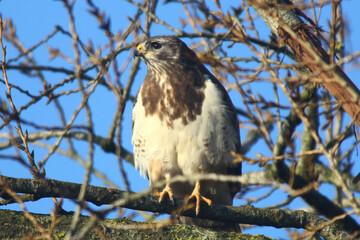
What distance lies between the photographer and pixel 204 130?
16.1 feet

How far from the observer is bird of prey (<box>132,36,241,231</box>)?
493 cm

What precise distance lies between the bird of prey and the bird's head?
0.60 ft

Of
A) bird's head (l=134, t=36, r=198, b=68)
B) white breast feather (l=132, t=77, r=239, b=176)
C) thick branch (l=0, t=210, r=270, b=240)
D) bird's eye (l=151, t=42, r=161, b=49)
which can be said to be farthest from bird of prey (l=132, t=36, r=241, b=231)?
thick branch (l=0, t=210, r=270, b=240)

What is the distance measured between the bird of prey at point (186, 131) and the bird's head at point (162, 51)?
18cm

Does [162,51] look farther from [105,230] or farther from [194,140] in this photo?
[105,230]

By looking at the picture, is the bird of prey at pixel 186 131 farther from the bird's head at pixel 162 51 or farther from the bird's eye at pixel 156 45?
the bird's eye at pixel 156 45

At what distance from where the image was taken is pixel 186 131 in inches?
193

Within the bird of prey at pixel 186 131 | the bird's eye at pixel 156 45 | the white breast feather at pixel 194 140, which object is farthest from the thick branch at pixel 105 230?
the bird's eye at pixel 156 45

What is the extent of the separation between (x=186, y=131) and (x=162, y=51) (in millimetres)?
1419

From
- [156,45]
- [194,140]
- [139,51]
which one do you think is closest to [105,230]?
[194,140]

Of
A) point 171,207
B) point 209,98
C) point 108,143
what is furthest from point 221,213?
point 108,143

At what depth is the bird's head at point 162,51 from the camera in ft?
18.9

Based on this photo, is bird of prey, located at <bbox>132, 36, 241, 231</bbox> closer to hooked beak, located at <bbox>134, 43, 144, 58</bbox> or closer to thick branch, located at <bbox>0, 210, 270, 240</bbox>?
hooked beak, located at <bbox>134, 43, 144, 58</bbox>

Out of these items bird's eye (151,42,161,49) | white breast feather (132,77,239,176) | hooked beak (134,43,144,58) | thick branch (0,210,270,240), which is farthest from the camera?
bird's eye (151,42,161,49)
